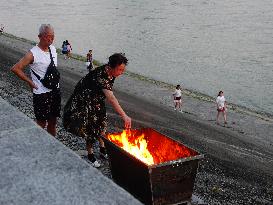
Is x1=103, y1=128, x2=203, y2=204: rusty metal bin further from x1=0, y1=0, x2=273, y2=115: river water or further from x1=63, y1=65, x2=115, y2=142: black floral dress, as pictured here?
x1=0, y1=0, x2=273, y2=115: river water

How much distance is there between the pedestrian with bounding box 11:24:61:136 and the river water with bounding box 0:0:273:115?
25987 millimetres

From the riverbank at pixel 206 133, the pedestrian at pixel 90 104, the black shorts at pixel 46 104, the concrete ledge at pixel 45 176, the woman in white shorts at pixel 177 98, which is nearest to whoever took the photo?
the concrete ledge at pixel 45 176

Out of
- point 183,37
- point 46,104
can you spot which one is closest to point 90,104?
point 46,104

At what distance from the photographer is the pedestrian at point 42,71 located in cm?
649

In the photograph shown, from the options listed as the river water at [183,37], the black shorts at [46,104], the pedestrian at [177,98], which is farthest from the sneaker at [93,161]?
the river water at [183,37]

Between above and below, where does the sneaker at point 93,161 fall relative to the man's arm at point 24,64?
below

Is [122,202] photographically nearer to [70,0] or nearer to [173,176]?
[173,176]

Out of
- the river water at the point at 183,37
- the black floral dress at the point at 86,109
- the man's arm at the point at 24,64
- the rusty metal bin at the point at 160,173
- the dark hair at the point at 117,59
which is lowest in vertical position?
the river water at the point at 183,37

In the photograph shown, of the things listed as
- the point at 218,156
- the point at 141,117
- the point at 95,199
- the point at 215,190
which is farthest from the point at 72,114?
the point at 141,117

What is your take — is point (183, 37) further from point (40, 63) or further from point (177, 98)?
point (40, 63)

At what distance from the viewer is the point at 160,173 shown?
19.4 feet

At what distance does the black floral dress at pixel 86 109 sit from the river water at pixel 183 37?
83.1 ft

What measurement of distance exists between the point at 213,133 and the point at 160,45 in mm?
42276

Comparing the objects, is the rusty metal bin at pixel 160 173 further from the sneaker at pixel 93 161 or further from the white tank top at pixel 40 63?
the white tank top at pixel 40 63
